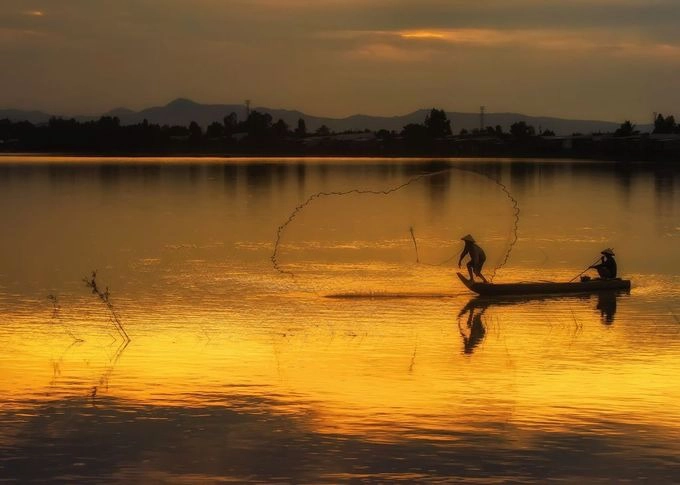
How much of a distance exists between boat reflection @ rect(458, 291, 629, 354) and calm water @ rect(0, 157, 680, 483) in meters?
0.08

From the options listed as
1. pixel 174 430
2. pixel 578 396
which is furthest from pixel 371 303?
pixel 174 430

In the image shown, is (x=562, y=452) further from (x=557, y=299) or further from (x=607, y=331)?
(x=557, y=299)

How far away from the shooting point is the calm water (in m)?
12.3

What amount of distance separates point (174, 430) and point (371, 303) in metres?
10.7

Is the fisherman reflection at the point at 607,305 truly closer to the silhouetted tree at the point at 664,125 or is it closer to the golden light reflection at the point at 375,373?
the golden light reflection at the point at 375,373

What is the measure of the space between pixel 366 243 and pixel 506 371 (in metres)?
22.9

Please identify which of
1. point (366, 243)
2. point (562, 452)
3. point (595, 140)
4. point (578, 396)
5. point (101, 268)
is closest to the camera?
point (562, 452)

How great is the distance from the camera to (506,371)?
671 inches

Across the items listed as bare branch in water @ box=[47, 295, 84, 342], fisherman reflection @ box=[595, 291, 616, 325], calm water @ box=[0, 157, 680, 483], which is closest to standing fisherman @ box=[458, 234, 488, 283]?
calm water @ box=[0, 157, 680, 483]

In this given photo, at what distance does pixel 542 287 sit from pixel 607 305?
59.4 inches

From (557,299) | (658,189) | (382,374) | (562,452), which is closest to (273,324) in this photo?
(382,374)

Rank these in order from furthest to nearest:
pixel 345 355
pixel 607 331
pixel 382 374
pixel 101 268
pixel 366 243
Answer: pixel 366 243, pixel 101 268, pixel 607 331, pixel 345 355, pixel 382 374

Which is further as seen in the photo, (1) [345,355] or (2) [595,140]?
(2) [595,140]

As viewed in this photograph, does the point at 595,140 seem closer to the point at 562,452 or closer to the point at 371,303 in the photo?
the point at 371,303
